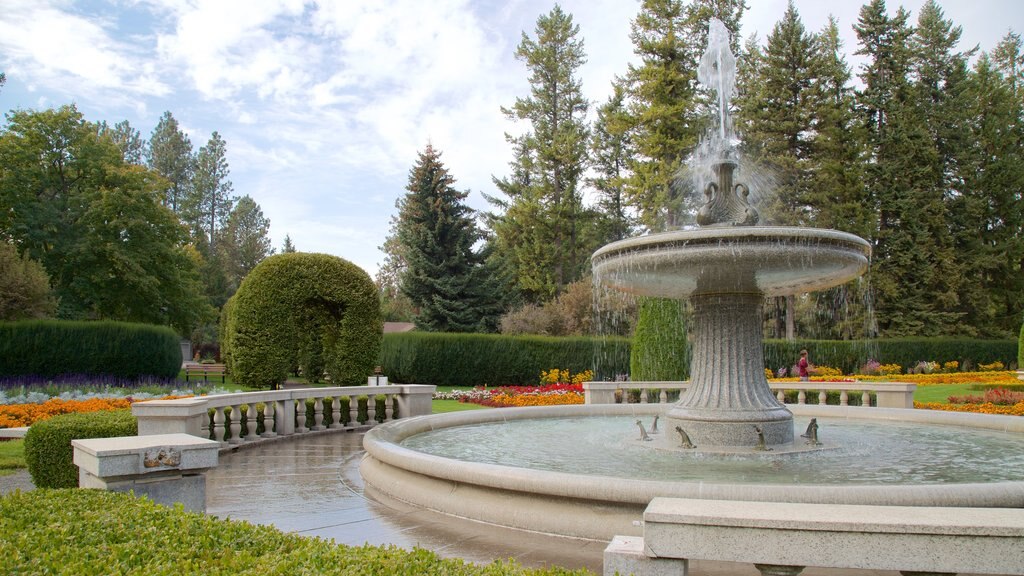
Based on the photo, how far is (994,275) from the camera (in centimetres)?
4112

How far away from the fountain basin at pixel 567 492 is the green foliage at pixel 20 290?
2026 cm

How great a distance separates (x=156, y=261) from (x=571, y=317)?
20.5m

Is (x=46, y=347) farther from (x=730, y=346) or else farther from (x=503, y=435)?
(x=730, y=346)

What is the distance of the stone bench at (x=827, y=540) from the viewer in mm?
2771

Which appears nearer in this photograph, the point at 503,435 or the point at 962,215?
the point at 503,435

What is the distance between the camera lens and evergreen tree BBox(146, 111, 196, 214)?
6681 cm

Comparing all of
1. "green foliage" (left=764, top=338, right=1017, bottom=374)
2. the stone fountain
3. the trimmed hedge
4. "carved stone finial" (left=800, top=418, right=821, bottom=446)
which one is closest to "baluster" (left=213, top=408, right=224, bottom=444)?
the stone fountain

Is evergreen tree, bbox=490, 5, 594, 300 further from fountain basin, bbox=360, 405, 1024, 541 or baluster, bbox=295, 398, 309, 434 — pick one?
fountain basin, bbox=360, 405, 1024, 541

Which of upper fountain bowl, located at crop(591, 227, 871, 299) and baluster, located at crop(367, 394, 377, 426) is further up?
upper fountain bowl, located at crop(591, 227, 871, 299)

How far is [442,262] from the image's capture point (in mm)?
37844

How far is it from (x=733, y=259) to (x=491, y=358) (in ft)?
71.3

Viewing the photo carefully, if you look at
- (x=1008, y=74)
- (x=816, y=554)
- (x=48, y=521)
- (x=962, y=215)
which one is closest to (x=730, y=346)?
(x=816, y=554)

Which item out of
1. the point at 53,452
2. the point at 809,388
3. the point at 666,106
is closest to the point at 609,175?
the point at 666,106

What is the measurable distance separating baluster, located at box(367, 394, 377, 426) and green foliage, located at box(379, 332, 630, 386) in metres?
13.9
